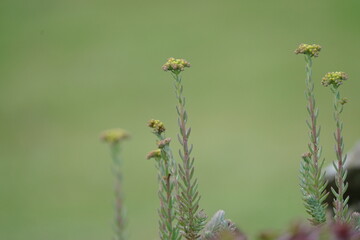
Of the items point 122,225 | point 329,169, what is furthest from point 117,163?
point 329,169

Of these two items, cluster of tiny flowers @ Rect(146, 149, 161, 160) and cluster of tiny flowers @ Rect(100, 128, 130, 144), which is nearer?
cluster of tiny flowers @ Rect(100, 128, 130, 144)

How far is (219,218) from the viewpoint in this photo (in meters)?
0.51

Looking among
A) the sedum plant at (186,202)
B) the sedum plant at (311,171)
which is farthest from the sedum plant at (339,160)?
the sedum plant at (186,202)

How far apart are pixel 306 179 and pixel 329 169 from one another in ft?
3.37

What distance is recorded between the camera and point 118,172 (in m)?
0.36

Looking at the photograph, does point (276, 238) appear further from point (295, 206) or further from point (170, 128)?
point (170, 128)

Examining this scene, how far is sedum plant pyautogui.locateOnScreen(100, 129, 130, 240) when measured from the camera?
0.36 m

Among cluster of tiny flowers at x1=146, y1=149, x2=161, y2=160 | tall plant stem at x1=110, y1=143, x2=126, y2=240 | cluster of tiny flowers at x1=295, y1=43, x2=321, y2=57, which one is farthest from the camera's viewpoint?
cluster of tiny flowers at x1=295, y1=43, x2=321, y2=57

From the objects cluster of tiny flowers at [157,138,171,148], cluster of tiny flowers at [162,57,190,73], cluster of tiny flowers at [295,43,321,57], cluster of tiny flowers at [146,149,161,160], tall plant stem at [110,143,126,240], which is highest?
cluster of tiny flowers at [295,43,321,57]

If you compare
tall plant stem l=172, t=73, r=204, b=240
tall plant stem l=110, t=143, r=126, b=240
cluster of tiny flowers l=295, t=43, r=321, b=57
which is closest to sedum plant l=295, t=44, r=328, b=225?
cluster of tiny flowers l=295, t=43, r=321, b=57

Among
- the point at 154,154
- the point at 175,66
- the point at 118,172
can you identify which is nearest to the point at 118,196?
the point at 118,172

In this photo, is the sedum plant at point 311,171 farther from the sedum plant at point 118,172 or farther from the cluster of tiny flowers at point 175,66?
the sedum plant at point 118,172

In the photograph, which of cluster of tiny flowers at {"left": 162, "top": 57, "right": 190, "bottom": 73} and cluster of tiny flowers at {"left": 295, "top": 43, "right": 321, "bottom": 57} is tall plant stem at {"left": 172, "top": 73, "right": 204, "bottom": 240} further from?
cluster of tiny flowers at {"left": 295, "top": 43, "right": 321, "bottom": 57}

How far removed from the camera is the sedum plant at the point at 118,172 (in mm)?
362
